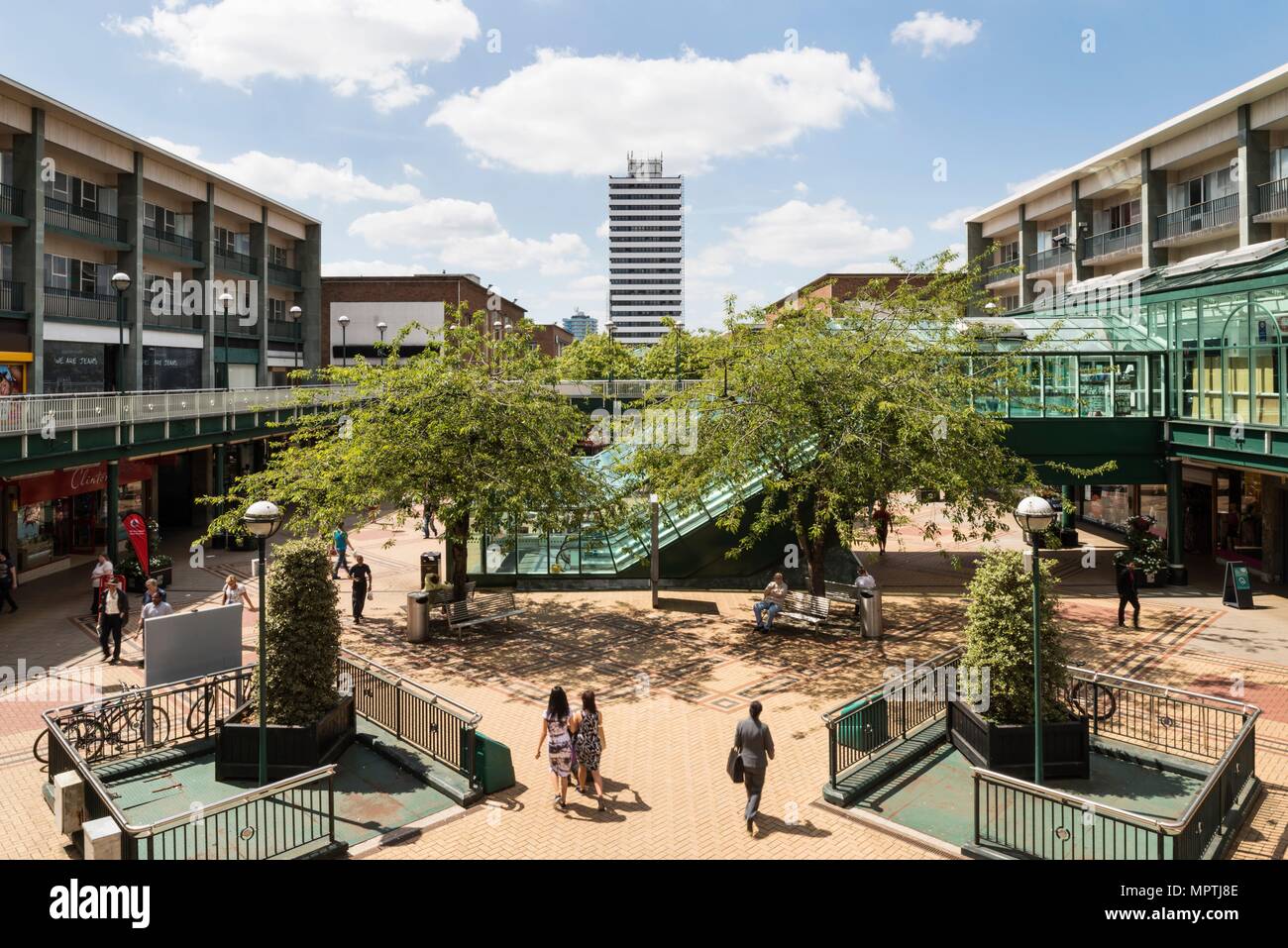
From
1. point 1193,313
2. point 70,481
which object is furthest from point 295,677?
point 1193,313

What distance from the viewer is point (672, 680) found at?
15.1 meters

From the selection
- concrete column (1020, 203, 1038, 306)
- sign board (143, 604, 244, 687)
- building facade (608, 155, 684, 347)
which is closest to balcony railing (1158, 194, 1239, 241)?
concrete column (1020, 203, 1038, 306)

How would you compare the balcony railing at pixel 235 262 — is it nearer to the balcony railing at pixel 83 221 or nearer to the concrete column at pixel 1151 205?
the balcony railing at pixel 83 221

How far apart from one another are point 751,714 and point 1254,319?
1805 cm

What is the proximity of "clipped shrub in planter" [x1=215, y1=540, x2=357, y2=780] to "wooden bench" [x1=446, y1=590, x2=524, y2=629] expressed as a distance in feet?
22.3

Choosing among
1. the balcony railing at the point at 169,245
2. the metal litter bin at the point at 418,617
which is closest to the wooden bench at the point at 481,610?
the metal litter bin at the point at 418,617

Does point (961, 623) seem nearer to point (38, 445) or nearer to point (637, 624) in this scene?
point (637, 624)

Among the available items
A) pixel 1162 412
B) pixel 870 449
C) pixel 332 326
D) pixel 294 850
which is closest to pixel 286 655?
pixel 294 850

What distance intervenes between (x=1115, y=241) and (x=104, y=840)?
45581 millimetres

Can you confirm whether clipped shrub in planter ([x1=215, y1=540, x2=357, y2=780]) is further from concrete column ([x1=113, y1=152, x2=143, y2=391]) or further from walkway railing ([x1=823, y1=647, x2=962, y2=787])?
concrete column ([x1=113, y1=152, x2=143, y2=391])

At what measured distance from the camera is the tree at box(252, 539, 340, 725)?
427 inches

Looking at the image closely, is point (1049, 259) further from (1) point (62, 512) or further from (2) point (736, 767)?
(1) point (62, 512)

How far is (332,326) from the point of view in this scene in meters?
60.5

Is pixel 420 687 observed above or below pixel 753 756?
above
